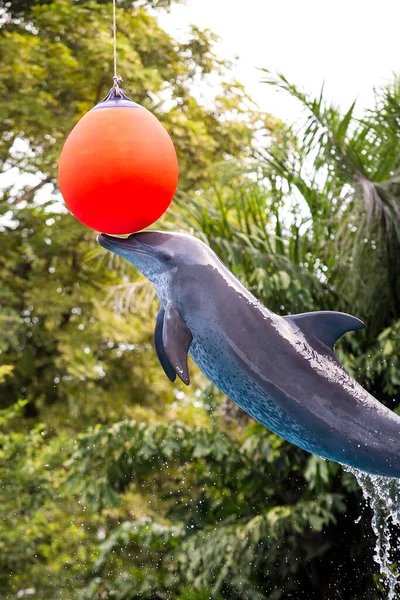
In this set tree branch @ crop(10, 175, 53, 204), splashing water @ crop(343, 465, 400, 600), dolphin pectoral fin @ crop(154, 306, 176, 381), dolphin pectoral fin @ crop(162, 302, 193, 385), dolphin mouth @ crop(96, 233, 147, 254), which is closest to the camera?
dolphin pectoral fin @ crop(162, 302, 193, 385)

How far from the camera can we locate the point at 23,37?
9688 mm

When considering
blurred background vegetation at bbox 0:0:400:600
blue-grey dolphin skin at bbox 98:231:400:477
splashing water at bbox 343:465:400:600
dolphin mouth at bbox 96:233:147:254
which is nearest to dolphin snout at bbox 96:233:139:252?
dolphin mouth at bbox 96:233:147:254

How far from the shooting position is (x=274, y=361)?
2.79 metres

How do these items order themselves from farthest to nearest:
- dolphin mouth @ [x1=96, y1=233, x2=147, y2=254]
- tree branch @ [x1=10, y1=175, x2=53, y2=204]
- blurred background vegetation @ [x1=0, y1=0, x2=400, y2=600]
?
tree branch @ [x1=10, y1=175, x2=53, y2=204] < blurred background vegetation @ [x1=0, y1=0, x2=400, y2=600] < dolphin mouth @ [x1=96, y1=233, x2=147, y2=254]

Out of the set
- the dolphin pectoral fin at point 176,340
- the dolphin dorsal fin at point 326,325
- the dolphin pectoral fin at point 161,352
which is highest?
the dolphin dorsal fin at point 326,325

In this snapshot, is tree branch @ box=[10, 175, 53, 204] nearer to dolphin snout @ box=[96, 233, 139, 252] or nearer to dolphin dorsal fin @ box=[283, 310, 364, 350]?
dolphin snout @ box=[96, 233, 139, 252]

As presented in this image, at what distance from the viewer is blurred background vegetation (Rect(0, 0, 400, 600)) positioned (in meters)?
6.39

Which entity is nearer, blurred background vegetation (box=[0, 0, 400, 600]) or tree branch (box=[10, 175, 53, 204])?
blurred background vegetation (box=[0, 0, 400, 600])

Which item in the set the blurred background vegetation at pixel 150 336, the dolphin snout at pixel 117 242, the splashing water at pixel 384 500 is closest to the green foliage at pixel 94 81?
the blurred background vegetation at pixel 150 336

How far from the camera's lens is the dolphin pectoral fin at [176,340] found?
267cm

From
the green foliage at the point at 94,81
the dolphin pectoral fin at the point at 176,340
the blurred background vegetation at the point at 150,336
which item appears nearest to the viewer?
the dolphin pectoral fin at the point at 176,340

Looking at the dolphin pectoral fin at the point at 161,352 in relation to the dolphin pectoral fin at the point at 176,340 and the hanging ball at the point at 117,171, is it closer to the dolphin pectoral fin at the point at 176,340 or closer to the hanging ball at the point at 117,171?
the dolphin pectoral fin at the point at 176,340

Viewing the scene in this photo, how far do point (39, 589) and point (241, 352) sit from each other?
6.77m

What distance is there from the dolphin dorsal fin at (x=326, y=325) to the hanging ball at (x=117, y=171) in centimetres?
62
